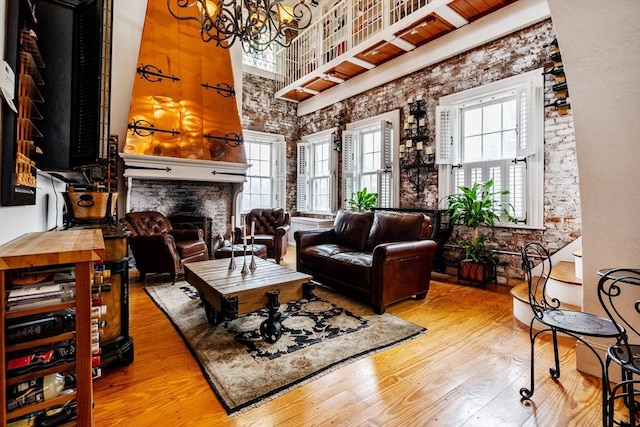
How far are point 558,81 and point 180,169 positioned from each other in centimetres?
524

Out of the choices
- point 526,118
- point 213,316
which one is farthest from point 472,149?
point 213,316

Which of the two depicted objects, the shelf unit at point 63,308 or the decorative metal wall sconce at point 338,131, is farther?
the decorative metal wall sconce at point 338,131

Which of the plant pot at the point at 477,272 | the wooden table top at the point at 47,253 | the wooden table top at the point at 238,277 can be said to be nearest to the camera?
the wooden table top at the point at 47,253

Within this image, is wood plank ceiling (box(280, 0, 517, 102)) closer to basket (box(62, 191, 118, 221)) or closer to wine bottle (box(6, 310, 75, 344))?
basket (box(62, 191, 118, 221))

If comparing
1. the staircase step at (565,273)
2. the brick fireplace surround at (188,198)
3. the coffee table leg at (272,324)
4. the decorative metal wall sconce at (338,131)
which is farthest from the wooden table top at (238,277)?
the decorative metal wall sconce at (338,131)

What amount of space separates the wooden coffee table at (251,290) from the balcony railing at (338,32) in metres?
4.01

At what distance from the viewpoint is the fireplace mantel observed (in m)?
4.42

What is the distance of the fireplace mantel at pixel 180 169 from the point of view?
4.42m

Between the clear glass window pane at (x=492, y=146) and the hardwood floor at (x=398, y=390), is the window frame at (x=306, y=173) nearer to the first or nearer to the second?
the clear glass window pane at (x=492, y=146)

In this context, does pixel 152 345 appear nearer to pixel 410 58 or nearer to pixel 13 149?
pixel 13 149

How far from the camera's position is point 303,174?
722cm

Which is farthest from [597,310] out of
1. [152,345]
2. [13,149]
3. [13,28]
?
[13,28]

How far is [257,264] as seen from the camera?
119 inches

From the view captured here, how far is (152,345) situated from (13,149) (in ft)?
5.29
